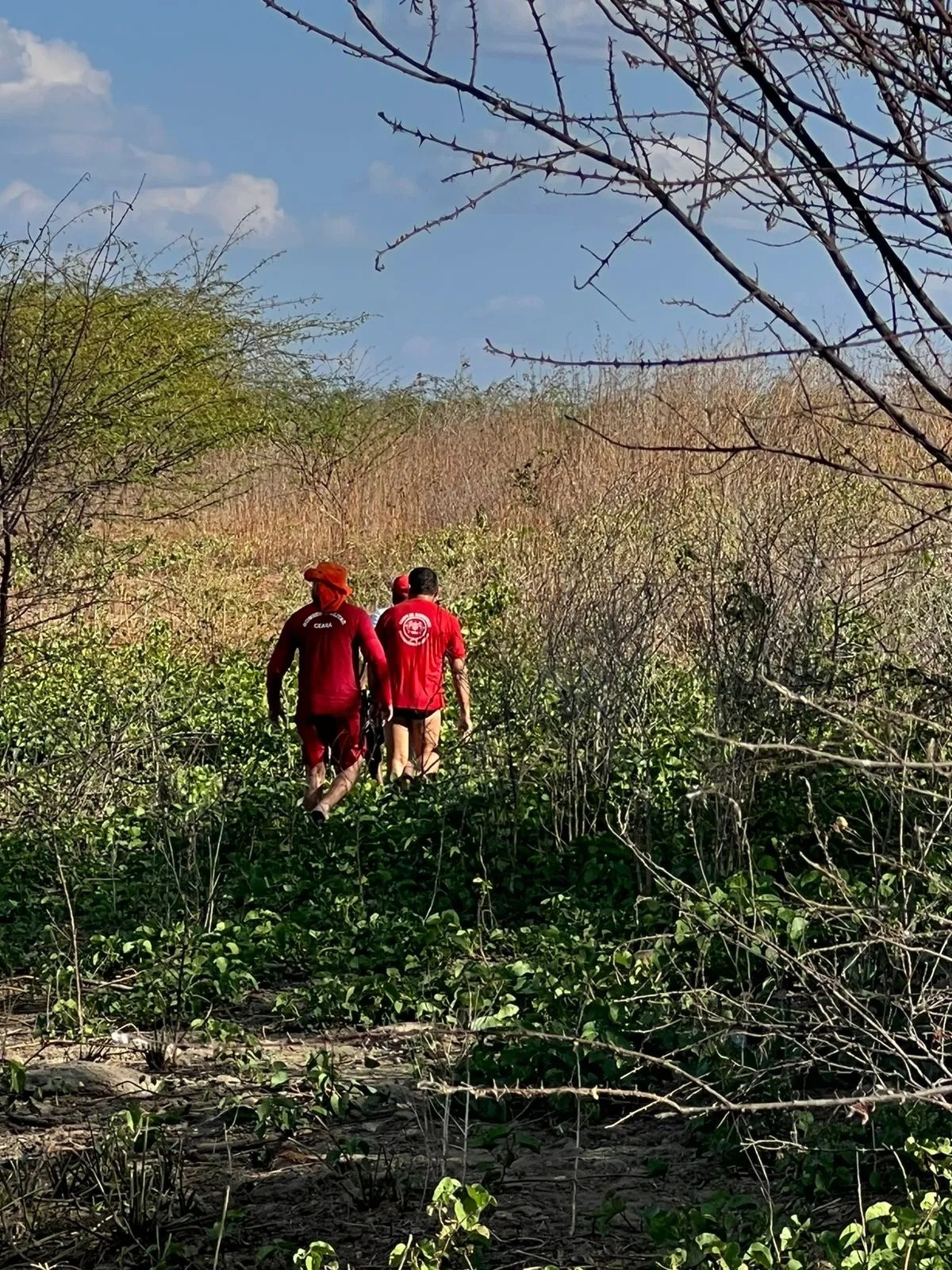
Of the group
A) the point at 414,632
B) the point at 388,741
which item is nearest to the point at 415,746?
the point at 388,741

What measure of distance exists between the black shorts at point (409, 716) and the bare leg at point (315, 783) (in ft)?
2.28

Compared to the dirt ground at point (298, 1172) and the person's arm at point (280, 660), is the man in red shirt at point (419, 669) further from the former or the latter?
the dirt ground at point (298, 1172)

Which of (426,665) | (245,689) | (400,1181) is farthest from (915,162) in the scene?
(245,689)

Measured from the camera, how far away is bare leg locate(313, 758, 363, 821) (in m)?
9.44

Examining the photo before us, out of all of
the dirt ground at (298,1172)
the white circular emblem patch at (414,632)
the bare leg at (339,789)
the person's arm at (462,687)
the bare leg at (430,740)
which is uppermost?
the white circular emblem patch at (414,632)

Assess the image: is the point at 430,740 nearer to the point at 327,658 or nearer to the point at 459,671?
the point at 459,671

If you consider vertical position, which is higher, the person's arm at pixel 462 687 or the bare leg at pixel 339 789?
the person's arm at pixel 462 687

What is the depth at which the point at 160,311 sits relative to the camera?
2366cm

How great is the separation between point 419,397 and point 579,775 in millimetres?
23524

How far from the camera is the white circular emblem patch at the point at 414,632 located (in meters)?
10.5

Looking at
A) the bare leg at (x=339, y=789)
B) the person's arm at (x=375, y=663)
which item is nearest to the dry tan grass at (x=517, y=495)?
the person's arm at (x=375, y=663)

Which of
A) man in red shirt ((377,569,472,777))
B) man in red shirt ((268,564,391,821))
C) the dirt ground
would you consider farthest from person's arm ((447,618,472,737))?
the dirt ground

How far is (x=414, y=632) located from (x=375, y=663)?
1.57 feet

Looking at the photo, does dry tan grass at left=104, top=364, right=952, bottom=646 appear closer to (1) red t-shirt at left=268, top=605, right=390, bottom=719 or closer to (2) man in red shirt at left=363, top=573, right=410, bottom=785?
(2) man in red shirt at left=363, top=573, right=410, bottom=785
